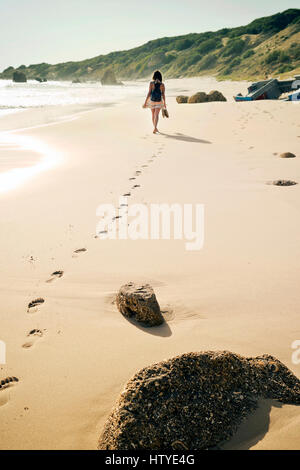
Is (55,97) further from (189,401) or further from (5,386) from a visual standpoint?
(189,401)

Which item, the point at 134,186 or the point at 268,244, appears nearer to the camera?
the point at 268,244

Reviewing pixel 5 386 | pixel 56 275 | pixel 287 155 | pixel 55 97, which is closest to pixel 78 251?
pixel 56 275

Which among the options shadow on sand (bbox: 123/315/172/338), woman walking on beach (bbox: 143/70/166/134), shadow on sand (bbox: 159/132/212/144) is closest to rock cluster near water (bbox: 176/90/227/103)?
shadow on sand (bbox: 159/132/212/144)

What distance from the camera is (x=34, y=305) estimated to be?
2.58 metres

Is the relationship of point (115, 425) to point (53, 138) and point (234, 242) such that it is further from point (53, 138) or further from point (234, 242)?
point (53, 138)

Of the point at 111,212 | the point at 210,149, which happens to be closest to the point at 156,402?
the point at 111,212

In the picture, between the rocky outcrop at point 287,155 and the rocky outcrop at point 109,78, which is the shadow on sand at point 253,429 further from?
the rocky outcrop at point 109,78

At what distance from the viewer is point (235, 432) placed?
1.43 metres

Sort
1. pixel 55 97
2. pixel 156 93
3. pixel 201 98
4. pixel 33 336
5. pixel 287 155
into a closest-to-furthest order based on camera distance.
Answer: pixel 33 336 < pixel 287 155 < pixel 156 93 < pixel 201 98 < pixel 55 97

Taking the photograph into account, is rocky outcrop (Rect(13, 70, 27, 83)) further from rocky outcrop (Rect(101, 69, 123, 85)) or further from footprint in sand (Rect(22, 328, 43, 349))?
footprint in sand (Rect(22, 328, 43, 349))

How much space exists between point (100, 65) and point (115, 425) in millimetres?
134800

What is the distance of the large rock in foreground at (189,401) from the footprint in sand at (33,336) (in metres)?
0.91
